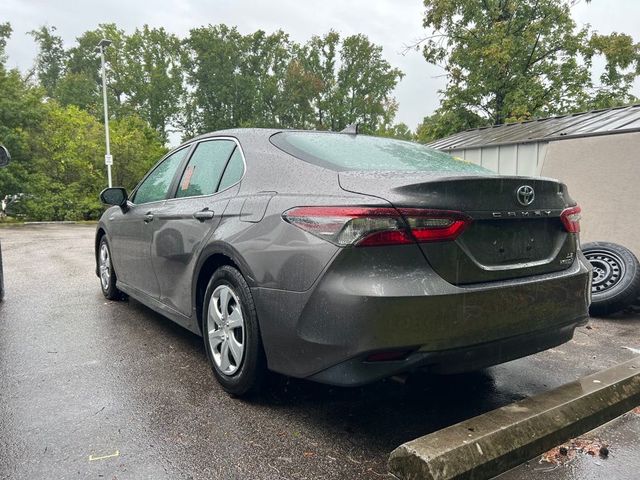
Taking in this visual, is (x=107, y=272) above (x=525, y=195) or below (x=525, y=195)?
below

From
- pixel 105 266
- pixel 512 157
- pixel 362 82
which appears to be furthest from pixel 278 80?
pixel 105 266

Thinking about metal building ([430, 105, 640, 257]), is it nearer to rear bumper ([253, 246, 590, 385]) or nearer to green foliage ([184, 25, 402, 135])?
rear bumper ([253, 246, 590, 385])

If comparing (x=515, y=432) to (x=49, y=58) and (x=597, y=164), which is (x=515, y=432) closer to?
(x=597, y=164)

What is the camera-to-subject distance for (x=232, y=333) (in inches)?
110

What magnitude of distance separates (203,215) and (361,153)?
3.51 feet

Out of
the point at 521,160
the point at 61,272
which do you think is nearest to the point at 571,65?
the point at 521,160

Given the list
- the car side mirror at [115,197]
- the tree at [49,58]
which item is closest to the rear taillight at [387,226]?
the car side mirror at [115,197]

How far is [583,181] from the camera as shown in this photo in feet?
20.9

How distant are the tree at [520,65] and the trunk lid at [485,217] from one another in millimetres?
18901

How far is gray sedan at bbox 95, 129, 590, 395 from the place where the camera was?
6.88 feet

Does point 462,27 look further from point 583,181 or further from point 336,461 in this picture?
point 336,461

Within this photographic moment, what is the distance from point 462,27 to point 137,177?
17128 millimetres

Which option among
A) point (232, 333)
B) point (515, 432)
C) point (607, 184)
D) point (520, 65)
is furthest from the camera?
point (520, 65)

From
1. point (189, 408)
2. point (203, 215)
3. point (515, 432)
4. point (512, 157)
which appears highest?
point (512, 157)
